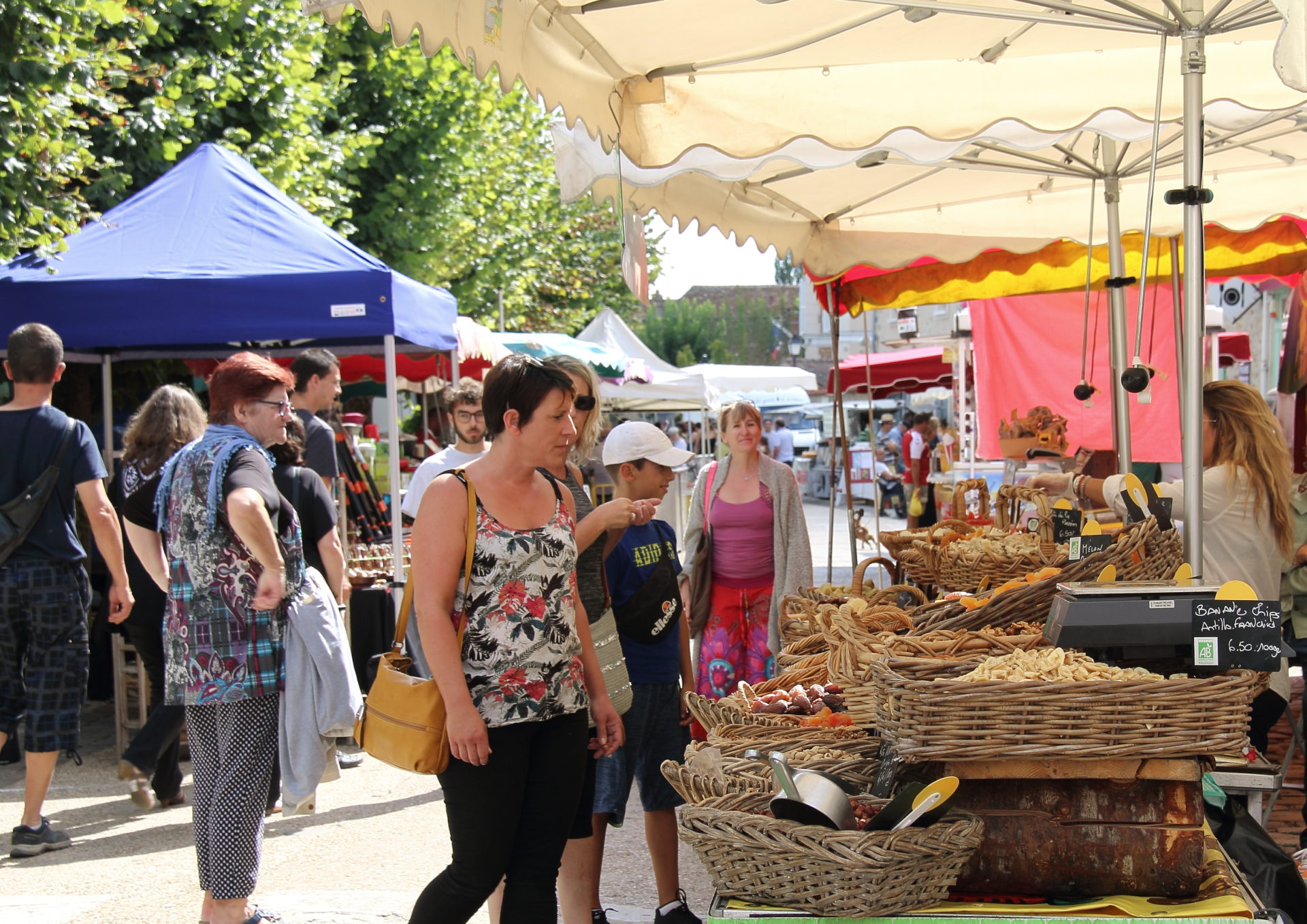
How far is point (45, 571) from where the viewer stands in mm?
5250

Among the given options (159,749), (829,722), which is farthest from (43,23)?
(829,722)

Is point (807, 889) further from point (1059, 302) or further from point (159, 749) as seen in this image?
point (1059, 302)

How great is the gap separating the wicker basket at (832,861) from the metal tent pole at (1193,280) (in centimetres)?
147

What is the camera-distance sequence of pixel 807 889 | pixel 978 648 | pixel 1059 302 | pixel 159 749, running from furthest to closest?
pixel 1059 302 < pixel 159 749 < pixel 978 648 < pixel 807 889

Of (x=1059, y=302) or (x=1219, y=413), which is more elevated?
(x=1059, y=302)

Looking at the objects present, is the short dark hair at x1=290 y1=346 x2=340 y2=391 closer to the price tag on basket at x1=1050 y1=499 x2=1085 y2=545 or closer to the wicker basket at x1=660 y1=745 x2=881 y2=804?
the price tag on basket at x1=1050 y1=499 x2=1085 y2=545

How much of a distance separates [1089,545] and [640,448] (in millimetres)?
1412

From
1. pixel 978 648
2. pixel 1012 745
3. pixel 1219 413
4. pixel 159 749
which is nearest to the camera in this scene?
pixel 1012 745

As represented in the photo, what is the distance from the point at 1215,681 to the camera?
2.37 m

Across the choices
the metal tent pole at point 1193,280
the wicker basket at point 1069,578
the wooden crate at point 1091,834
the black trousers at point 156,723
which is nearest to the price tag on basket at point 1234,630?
the wooden crate at point 1091,834

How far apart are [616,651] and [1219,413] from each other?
7.70ft

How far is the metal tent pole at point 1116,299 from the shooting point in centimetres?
545

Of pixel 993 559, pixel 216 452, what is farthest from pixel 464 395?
pixel 993 559

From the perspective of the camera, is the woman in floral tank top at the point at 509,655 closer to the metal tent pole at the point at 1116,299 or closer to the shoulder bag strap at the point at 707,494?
the shoulder bag strap at the point at 707,494
